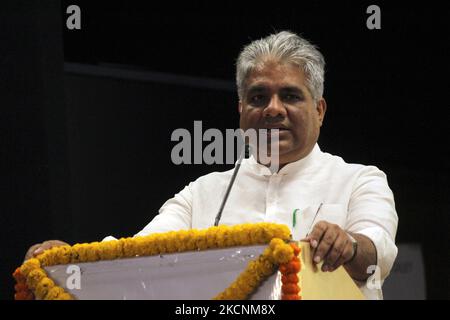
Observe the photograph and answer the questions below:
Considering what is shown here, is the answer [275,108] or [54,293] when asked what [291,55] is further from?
[54,293]

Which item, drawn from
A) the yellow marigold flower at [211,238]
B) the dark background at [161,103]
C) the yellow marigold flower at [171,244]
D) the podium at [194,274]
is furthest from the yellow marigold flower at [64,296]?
the dark background at [161,103]

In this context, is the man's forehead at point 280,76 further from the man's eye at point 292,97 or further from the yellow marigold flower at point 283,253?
the yellow marigold flower at point 283,253

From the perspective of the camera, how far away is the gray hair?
8.79ft

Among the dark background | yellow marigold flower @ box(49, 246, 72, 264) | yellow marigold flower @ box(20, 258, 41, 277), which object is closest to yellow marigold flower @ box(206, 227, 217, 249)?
yellow marigold flower @ box(49, 246, 72, 264)

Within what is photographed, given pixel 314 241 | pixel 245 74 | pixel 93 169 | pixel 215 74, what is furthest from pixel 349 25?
pixel 314 241

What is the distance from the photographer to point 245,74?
277 centimetres

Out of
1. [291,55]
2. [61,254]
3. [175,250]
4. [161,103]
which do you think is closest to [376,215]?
[291,55]

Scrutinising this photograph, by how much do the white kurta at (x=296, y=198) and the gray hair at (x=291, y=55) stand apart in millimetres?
256

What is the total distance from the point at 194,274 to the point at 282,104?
95 centimetres

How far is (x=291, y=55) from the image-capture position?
2678 mm

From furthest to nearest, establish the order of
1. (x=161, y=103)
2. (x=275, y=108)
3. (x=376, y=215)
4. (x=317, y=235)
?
(x=161, y=103) → (x=275, y=108) → (x=376, y=215) → (x=317, y=235)

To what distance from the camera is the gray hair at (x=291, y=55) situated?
2.68 meters

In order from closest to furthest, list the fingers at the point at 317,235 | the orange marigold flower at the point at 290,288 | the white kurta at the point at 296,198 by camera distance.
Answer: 1. the orange marigold flower at the point at 290,288
2. the fingers at the point at 317,235
3. the white kurta at the point at 296,198
